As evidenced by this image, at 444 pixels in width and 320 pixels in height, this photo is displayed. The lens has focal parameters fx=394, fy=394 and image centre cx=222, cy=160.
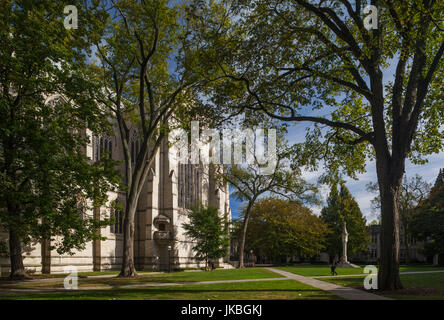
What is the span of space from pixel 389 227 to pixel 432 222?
3480cm

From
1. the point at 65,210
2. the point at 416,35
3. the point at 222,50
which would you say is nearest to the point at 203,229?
the point at 65,210

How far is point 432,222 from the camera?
44531 mm

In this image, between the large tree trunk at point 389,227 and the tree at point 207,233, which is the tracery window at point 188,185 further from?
the large tree trunk at point 389,227

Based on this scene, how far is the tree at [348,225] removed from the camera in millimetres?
63250

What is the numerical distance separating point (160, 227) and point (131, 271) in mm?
20884

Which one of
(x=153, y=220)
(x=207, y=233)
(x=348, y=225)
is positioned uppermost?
(x=153, y=220)

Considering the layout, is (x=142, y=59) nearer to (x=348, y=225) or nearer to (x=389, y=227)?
(x=389, y=227)

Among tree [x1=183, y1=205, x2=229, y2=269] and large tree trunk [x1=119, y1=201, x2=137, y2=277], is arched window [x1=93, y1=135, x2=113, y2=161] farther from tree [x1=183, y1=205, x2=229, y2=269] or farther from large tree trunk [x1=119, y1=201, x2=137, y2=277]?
large tree trunk [x1=119, y1=201, x2=137, y2=277]

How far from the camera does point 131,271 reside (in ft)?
78.5

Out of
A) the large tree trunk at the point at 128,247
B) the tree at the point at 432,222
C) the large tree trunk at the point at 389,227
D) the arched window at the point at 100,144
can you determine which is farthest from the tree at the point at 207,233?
the large tree trunk at the point at 389,227

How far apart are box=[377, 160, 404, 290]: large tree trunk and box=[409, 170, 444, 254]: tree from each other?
3397 centimetres

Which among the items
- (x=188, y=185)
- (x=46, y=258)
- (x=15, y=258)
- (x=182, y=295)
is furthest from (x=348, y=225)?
(x=182, y=295)

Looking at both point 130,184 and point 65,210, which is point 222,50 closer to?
point 65,210

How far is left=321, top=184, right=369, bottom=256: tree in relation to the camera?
63250 mm
